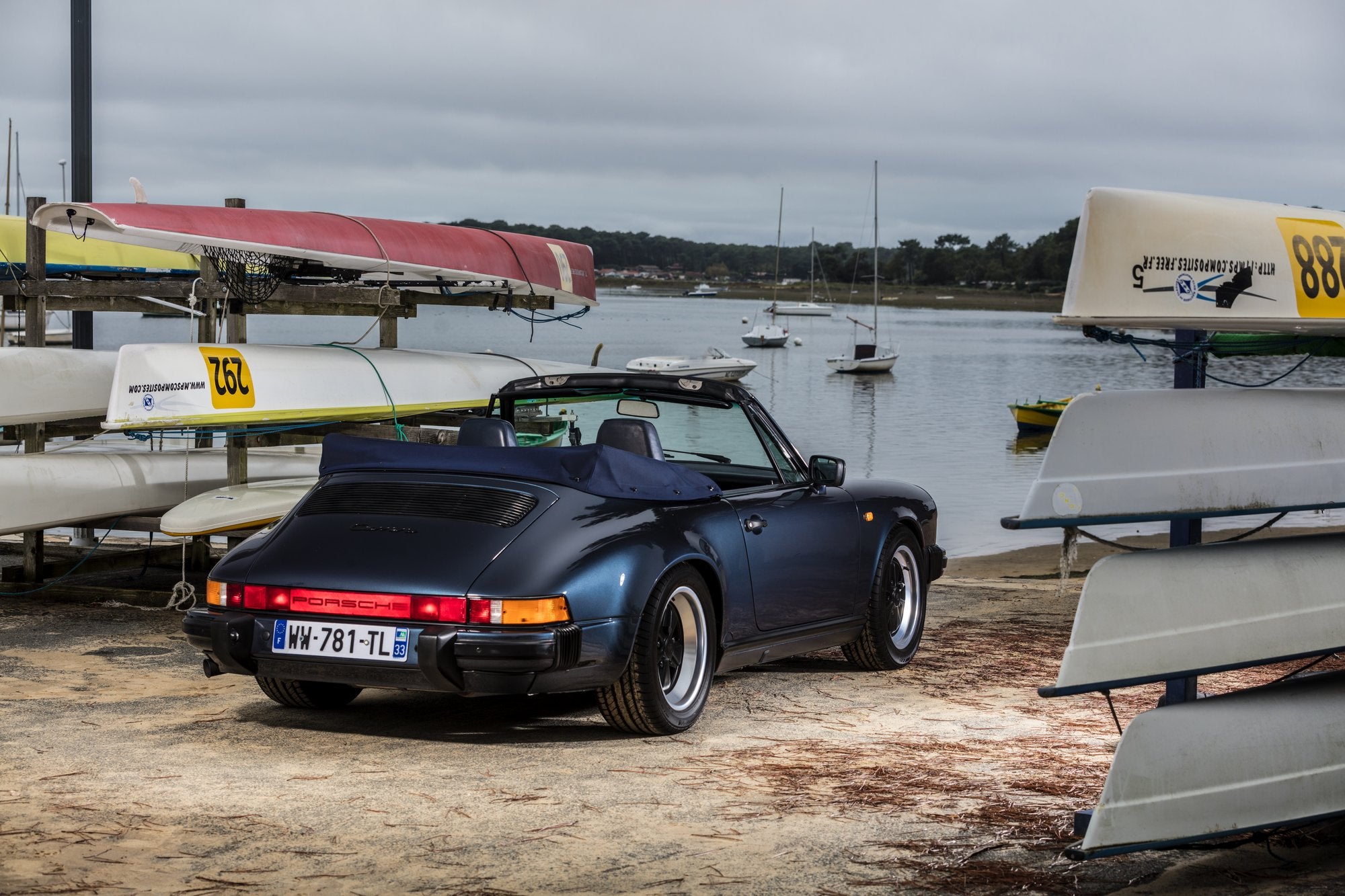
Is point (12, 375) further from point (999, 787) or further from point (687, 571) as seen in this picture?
point (999, 787)

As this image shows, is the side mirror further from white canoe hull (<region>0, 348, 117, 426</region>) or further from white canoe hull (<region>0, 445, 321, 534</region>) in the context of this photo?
white canoe hull (<region>0, 348, 117, 426</region>)

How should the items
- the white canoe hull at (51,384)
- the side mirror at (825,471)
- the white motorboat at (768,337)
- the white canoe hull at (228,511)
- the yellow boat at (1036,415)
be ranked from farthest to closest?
the white motorboat at (768,337)
the yellow boat at (1036,415)
the white canoe hull at (51,384)
the white canoe hull at (228,511)
the side mirror at (825,471)

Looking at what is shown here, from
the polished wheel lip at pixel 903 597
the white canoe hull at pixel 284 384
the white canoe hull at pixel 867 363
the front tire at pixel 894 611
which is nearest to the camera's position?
the front tire at pixel 894 611

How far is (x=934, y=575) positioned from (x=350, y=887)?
5.02 m

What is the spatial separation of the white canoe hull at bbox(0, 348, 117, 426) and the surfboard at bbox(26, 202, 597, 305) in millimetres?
879

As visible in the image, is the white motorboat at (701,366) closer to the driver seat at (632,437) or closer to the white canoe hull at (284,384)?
the white canoe hull at (284,384)

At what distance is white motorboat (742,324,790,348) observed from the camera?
11406cm

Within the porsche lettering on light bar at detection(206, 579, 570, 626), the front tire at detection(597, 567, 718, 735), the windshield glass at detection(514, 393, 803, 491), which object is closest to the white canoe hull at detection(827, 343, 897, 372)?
the windshield glass at detection(514, 393, 803, 491)

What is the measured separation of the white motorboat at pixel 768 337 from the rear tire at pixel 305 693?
108m

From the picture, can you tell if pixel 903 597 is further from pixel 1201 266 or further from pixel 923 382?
pixel 923 382

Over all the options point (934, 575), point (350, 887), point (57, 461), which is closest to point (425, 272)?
point (57, 461)

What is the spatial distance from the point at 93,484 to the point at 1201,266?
8360 millimetres

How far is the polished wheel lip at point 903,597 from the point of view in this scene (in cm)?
845

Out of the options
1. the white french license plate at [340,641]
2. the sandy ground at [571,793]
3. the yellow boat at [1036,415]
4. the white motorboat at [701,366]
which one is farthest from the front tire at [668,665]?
the white motorboat at [701,366]
